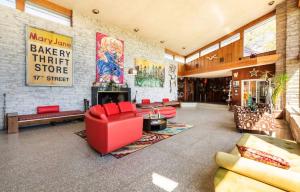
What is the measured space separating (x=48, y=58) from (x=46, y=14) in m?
1.65

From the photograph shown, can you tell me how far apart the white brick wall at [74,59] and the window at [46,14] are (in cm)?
23

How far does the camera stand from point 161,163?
97.8 inches

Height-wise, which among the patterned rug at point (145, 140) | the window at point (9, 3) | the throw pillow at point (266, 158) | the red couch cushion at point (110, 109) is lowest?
the patterned rug at point (145, 140)

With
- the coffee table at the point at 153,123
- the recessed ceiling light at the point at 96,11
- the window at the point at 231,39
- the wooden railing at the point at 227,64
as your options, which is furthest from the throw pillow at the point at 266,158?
the window at the point at 231,39

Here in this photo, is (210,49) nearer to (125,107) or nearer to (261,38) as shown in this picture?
(261,38)

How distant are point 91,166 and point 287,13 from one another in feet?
30.9

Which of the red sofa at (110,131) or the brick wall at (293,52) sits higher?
the brick wall at (293,52)

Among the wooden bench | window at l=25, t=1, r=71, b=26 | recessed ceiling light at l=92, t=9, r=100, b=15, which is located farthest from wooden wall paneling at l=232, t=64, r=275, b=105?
window at l=25, t=1, r=71, b=26

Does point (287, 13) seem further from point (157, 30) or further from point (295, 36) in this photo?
point (157, 30)

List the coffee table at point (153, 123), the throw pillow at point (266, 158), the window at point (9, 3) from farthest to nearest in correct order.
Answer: the window at point (9, 3) → the coffee table at point (153, 123) → the throw pillow at point (266, 158)

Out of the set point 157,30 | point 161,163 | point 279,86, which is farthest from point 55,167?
point 157,30

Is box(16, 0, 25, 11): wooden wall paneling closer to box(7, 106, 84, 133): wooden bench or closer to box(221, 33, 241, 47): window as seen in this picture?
box(7, 106, 84, 133): wooden bench

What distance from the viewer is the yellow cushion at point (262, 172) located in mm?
1135

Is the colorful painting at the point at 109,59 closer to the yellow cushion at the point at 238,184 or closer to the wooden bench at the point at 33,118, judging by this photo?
the wooden bench at the point at 33,118
